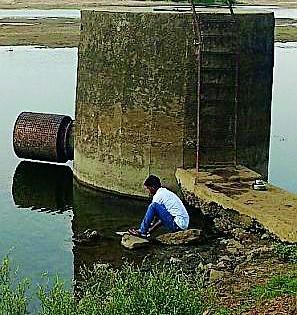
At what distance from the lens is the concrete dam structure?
13000 millimetres

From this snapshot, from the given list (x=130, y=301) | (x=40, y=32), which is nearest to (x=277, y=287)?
(x=130, y=301)

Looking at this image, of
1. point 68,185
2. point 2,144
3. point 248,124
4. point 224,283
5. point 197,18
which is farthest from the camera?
point 2,144

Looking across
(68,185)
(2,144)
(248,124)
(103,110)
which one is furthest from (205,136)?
(2,144)

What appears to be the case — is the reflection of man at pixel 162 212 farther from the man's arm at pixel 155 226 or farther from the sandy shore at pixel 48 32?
the sandy shore at pixel 48 32

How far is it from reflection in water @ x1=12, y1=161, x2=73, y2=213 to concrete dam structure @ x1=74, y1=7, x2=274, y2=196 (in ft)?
3.01

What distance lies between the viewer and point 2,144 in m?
18.7

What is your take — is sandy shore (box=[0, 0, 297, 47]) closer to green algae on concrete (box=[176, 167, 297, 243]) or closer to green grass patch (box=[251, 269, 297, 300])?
green algae on concrete (box=[176, 167, 297, 243])

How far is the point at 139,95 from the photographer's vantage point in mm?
13281

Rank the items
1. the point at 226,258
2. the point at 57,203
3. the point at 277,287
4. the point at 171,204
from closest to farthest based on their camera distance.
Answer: the point at 277,287 < the point at 226,258 < the point at 171,204 < the point at 57,203

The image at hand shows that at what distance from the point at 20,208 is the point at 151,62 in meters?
3.28

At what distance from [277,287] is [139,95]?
6.14m

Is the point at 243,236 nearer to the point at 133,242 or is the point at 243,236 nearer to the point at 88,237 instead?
the point at 133,242

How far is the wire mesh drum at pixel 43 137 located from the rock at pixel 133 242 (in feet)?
15.0

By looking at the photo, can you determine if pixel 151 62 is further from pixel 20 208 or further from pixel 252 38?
pixel 20 208
